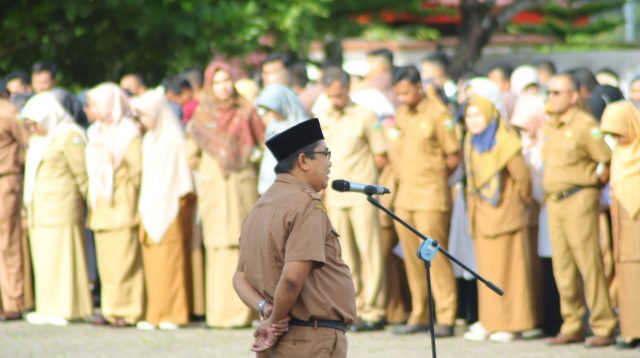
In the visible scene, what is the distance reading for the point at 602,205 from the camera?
1134 centimetres

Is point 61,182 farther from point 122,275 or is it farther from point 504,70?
point 504,70

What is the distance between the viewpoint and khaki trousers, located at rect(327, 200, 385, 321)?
1184cm

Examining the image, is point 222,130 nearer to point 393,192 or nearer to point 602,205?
point 393,192

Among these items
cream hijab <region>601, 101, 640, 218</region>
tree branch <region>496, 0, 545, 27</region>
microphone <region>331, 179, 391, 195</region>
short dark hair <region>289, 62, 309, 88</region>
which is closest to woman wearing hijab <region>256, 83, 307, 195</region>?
short dark hair <region>289, 62, 309, 88</region>

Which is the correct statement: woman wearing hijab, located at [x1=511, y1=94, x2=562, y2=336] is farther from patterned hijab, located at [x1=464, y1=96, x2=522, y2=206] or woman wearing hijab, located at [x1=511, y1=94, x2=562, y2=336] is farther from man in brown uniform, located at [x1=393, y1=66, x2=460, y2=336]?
man in brown uniform, located at [x1=393, y1=66, x2=460, y2=336]

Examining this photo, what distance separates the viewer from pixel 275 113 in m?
12.0

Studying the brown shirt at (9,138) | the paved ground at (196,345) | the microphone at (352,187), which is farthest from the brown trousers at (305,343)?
the brown shirt at (9,138)

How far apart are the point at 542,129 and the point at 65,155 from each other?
445cm

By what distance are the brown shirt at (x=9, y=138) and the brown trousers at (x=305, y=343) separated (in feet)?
23.3

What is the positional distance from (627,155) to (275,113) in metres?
3.19

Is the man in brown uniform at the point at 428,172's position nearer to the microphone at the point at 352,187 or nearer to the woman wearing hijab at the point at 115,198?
the woman wearing hijab at the point at 115,198

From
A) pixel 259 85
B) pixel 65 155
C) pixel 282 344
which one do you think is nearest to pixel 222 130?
pixel 65 155

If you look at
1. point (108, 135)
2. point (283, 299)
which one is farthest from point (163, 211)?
point (283, 299)

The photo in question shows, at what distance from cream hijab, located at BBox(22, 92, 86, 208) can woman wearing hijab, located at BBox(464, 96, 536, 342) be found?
3.84 m
